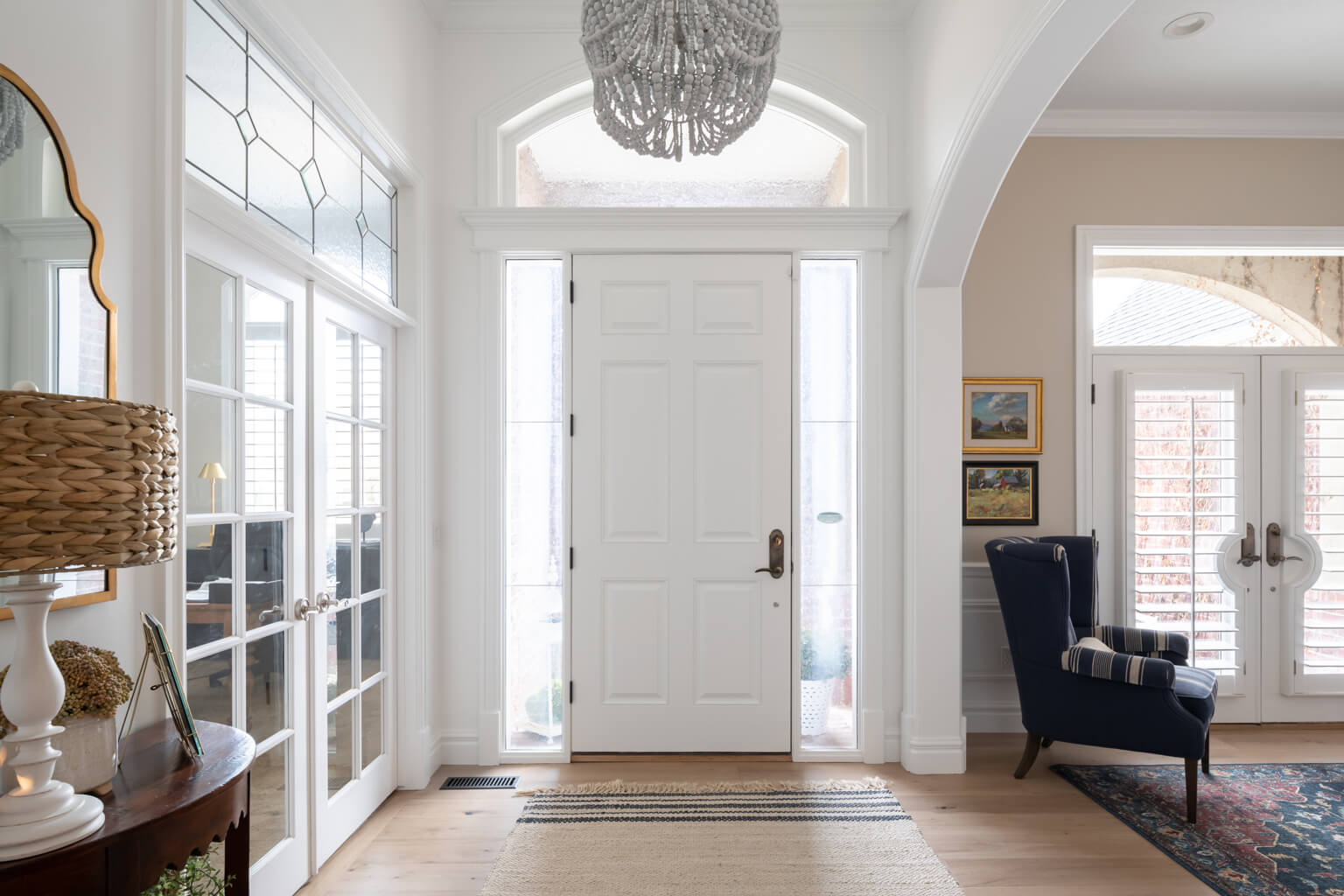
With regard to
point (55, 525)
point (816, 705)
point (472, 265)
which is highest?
point (472, 265)

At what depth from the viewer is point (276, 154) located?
7.75 ft

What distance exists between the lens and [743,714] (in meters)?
3.58

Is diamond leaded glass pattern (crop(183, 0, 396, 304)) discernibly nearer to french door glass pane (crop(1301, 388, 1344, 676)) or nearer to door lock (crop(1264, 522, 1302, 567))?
door lock (crop(1264, 522, 1302, 567))

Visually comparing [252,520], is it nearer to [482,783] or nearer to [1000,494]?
[482,783]

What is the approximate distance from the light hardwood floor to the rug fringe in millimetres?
62

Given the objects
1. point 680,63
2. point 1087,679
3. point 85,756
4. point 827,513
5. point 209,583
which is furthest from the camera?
point 827,513

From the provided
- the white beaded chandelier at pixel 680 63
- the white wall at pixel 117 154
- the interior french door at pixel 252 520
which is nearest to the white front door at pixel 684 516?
the interior french door at pixel 252 520

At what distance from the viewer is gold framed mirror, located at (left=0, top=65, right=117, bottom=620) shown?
51.4 inches

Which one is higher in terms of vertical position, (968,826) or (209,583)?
(209,583)

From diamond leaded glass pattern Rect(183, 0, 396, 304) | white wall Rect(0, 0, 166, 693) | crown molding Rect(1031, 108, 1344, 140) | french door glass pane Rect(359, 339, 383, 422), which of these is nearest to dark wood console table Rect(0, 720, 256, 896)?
white wall Rect(0, 0, 166, 693)

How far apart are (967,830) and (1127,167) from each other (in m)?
3.23

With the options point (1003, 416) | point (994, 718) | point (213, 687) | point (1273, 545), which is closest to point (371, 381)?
point (213, 687)

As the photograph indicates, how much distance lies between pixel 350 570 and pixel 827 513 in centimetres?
198

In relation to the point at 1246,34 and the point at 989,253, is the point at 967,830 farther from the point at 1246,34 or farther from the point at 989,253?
the point at 1246,34
